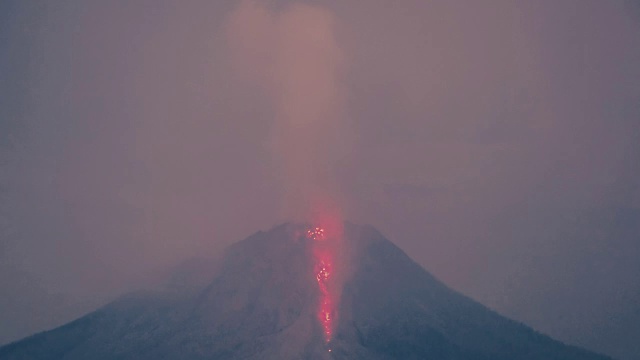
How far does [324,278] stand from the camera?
61.5 meters

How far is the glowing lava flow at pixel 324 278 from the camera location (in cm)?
5556

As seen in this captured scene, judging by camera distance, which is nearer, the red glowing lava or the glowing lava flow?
the glowing lava flow

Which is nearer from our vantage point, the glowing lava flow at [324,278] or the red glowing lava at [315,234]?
the glowing lava flow at [324,278]

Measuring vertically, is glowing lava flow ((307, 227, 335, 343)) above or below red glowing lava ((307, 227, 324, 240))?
below

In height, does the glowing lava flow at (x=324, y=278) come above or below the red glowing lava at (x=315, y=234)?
below

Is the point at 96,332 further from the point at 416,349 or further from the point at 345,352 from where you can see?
the point at 416,349

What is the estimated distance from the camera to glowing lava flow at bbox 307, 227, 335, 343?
55.6 meters

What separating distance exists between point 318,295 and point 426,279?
10.8 meters

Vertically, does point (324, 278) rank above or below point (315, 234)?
below

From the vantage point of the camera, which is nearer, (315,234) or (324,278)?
(324,278)

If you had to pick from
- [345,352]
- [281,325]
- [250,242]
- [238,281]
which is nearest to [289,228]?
[250,242]

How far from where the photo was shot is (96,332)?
58.5 metres

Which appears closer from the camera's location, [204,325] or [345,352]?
[345,352]

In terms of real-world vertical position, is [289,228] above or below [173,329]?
above
